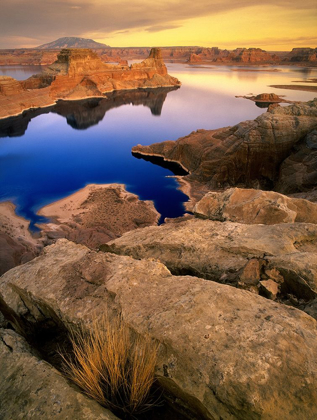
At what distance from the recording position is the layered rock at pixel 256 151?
22562 millimetres

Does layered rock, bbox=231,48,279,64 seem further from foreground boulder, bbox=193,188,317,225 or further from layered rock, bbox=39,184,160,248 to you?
foreground boulder, bbox=193,188,317,225

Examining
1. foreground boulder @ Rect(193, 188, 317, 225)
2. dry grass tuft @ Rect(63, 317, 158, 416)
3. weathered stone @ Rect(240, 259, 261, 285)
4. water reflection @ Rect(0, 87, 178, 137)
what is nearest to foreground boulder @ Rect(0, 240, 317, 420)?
dry grass tuft @ Rect(63, 317, 158, 416)

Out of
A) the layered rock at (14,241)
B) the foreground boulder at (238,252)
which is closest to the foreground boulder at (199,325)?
the foreground boulder at (238,252)

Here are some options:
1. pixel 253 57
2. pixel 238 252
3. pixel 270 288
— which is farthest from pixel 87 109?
pixel 253 57

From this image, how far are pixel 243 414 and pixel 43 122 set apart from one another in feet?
191

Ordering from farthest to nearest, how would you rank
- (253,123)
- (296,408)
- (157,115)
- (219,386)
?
(157,115) → (253,123) → (219,386) → (296,408)

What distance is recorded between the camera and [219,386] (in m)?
2.56

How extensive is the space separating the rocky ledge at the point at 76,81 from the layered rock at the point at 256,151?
46666mm

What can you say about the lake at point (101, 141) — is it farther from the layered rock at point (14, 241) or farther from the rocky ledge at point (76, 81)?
the rocky ledge at point (76, 81)

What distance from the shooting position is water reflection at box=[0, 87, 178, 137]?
48.4 meters

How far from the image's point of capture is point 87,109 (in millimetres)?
63344

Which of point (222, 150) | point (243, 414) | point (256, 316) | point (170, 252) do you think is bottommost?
point (222, 150)

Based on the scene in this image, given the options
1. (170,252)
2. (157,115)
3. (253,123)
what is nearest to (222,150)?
(253,123)

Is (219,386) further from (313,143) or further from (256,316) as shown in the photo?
(313,143)
